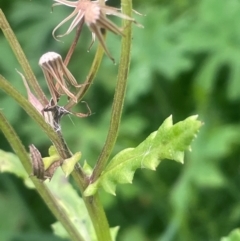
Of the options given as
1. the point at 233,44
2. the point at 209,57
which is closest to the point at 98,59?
the point at 233,44

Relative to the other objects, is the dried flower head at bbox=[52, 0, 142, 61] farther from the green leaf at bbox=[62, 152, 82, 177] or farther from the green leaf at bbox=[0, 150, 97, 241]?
the green leaf at bbox=[0, 150, 97, 241]

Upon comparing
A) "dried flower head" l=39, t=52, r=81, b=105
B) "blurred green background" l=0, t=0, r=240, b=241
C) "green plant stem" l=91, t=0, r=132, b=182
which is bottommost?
"green plant stem" l=91, t=0, r=132, b=182

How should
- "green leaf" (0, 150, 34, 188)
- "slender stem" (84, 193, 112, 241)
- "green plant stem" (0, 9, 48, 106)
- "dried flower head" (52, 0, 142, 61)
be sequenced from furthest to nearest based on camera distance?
"green leaf" (0, 150, 34, 188), "slender stem" (84, 193, 112, 241), "green plant stem" (0, 9, 48, 106), "dried flower head" (52, 0, 142, 61)

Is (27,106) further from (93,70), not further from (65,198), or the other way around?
(65,198)

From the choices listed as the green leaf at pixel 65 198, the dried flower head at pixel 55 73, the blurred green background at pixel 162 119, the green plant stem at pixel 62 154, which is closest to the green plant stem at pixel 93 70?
the dried flower head at pixel 55 73

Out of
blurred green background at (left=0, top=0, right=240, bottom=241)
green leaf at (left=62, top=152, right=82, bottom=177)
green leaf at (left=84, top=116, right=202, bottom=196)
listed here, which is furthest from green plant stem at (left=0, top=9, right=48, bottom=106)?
blurred green background at (left=0, top=0, right=240, bottom=241)

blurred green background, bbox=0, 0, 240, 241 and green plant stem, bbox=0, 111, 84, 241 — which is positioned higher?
blurred green background, bbox=0, 0, 240, 241

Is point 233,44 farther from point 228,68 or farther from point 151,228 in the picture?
point 151,228
